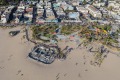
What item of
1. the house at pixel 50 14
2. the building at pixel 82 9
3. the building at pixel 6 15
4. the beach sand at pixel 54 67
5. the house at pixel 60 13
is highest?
the building at pixel 6 15

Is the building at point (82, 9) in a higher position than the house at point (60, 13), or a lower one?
lower

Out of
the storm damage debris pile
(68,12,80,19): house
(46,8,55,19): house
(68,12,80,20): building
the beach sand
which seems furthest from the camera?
(68,12,80,19): house

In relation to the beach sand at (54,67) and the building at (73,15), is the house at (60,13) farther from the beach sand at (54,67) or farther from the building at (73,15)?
the beach sand at (54,67)

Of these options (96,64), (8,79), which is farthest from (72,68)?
(8,79)

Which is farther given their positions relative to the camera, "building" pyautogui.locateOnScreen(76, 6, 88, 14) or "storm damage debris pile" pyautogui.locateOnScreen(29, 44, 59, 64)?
"building" pyautogui.locateOnScreen(76, 6, 88, 14)

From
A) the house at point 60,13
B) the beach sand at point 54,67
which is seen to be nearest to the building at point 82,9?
the house at point 60,13

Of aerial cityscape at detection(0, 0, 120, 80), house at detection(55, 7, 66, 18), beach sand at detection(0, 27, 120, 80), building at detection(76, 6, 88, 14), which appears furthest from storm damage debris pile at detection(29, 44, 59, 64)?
building at detection(76, 6, 88, 14)

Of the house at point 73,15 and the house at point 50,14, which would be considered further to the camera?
the house at point 73,15

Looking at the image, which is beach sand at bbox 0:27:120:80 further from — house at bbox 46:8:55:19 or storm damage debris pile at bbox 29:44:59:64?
house at bbox 46:8:55:19
